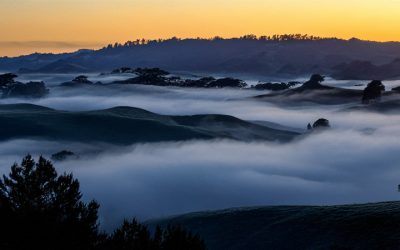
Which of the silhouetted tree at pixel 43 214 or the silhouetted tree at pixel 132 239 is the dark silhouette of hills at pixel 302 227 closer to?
the silhouetted tree at pixel 43 214

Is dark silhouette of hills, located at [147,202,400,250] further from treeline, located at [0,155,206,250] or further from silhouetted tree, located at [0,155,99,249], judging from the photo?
treeline, located at [0,155,206,250]

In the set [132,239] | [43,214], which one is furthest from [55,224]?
[132,239]

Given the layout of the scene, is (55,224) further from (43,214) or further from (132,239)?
(132,239)

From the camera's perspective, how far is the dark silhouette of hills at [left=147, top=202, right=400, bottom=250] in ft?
201

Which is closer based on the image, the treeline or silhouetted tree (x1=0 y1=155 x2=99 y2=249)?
the treeline

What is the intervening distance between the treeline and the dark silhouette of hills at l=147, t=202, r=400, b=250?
20.5 metres

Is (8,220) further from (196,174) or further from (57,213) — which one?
(196,174)

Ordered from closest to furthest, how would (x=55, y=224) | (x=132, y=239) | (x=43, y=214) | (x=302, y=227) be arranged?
(x=132, y=239) → (x=55, y=224) → (x=43, y=214) → (x=302, y=227)

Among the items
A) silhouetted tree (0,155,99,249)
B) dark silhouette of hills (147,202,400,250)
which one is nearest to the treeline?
silhouetted tree (0,155,99,249)

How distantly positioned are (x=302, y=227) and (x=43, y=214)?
39.8m

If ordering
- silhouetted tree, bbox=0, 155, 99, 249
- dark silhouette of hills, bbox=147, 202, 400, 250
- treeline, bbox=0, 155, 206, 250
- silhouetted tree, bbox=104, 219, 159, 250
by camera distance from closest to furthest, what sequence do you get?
1. silhouetted tree, bbox=104, 219, 159, 250
2. treeline, bbox=0, 155, 206, 250
3. silhouetted tree, bbox=0, 155, 99, 249
4. dark silhouette of hills, bbox=147, 202, 400, 250

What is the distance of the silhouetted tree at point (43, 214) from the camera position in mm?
35062

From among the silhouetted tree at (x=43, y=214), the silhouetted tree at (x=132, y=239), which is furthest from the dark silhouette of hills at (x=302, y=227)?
the silhouetted tree at (x=132, y=239)

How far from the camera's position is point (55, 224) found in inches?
1436
